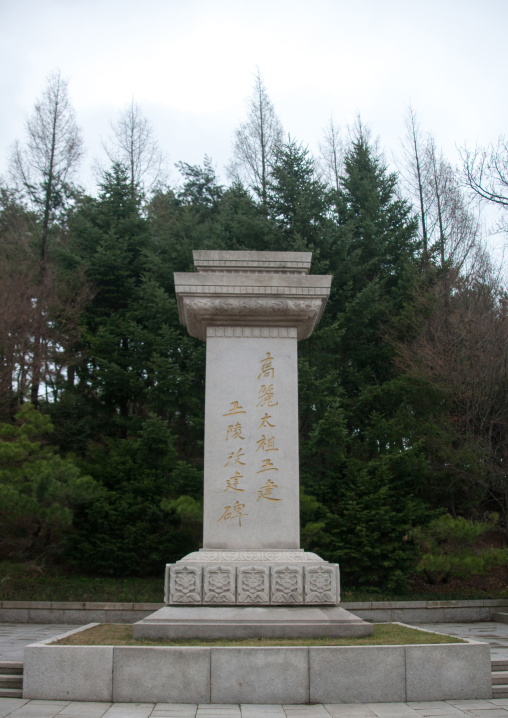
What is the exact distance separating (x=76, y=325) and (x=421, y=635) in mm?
10852

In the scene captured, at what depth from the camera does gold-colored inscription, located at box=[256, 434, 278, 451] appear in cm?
527

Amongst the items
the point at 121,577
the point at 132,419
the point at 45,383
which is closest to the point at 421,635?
the point at 121,577

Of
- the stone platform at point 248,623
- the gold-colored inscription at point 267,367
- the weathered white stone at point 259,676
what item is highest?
the gold-colored inscription at point 267,367

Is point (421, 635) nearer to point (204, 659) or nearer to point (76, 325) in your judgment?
point (204, 659)

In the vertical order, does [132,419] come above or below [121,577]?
above

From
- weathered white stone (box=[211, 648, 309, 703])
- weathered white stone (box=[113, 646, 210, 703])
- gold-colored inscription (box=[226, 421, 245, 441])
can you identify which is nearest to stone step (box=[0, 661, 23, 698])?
weathered white stone (box=[113, 646, 210, 703])

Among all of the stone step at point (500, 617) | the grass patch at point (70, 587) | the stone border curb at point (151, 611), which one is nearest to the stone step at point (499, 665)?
the stone border curb at point (151, 611)

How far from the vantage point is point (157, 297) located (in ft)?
43.2

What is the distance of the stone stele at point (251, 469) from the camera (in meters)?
4.53

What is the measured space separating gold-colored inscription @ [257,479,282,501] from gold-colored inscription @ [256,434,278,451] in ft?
0.87

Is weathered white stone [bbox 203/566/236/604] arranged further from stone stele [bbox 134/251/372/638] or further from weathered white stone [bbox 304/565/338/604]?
weathered white stone [bbox 304/565/338/604]

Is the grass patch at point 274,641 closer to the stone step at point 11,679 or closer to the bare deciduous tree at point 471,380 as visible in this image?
the stone step at point 11,679

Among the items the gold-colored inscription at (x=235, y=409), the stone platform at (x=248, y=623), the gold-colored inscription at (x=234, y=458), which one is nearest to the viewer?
the stone platform at (x=248, y=623)

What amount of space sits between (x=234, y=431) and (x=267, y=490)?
559mm
